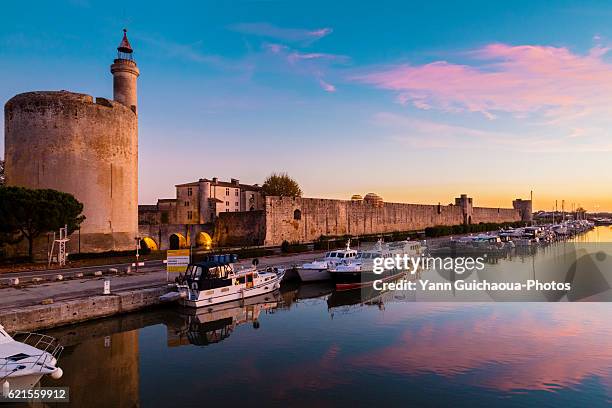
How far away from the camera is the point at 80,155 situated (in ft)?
86.6

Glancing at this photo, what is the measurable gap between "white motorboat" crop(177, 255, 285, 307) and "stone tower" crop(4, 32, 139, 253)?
39.1ft

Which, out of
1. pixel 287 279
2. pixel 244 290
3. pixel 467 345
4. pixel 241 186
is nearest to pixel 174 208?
pixel 241 186

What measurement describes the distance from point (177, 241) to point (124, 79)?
1280 centimetres

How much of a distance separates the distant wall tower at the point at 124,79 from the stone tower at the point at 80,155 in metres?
2.37

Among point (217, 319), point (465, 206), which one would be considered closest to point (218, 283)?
point (217, 319)

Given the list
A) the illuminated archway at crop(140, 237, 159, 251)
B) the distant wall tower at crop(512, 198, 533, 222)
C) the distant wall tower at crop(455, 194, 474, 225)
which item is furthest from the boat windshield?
the distant wall tower at crop(512, 198, 533, 222)

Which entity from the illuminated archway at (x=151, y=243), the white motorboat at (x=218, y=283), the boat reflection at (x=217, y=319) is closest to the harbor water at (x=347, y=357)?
the boat reflection at (x=217, y=319)

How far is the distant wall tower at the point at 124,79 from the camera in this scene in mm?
31391

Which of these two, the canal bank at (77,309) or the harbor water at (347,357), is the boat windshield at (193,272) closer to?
the canal bank at (77,309)

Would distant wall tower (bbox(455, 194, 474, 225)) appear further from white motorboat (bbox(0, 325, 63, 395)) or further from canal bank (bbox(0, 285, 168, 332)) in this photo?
white motorboat (bbox(0, 325, 63, 395))

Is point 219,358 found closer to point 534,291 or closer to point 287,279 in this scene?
point 287,279

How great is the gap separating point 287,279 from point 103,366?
13.2 meters

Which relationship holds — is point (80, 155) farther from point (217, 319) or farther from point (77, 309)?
point (217, 319)

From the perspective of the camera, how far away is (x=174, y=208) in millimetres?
54594
